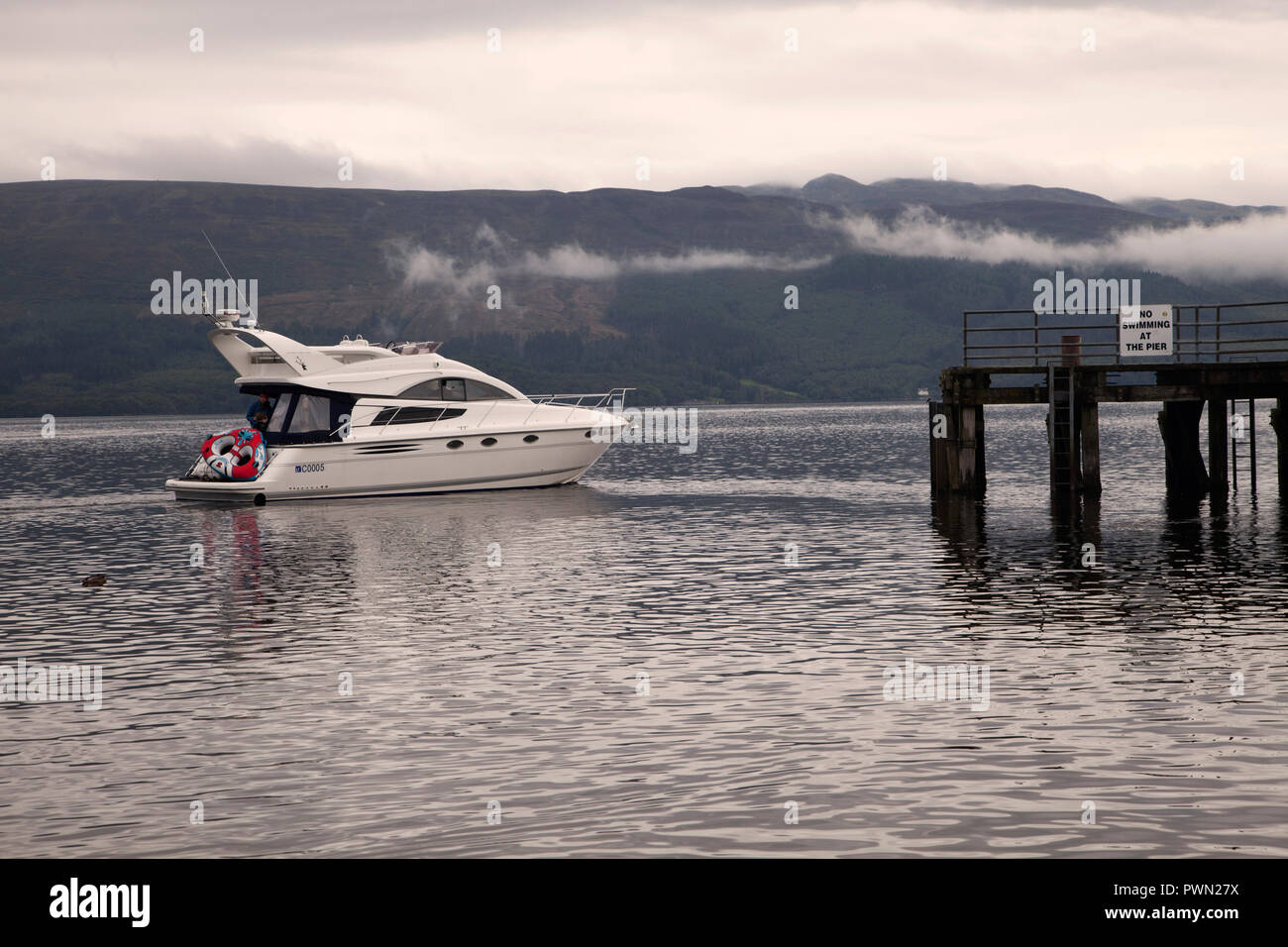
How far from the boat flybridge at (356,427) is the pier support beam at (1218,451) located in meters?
17.7

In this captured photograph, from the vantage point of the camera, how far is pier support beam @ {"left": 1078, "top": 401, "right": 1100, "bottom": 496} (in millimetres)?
37781

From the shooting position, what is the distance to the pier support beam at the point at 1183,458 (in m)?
42.2

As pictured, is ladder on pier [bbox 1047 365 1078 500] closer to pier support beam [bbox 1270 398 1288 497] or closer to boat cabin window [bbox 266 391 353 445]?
pier support beam [bbox 1270 398 1288 497]

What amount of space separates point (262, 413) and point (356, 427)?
3103 millimetres

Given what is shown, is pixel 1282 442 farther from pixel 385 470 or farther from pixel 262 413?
pixel 262 413

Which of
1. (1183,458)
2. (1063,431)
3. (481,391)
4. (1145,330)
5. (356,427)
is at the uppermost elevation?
(1145,330)

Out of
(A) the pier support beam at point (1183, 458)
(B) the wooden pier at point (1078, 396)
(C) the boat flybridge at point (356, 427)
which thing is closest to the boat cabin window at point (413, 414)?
(C) the boat flybridge at point (356, 427)

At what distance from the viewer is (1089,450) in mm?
38125

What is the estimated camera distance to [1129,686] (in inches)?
628

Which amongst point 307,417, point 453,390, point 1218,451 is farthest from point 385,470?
point 1218,451

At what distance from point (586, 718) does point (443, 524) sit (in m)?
23.9

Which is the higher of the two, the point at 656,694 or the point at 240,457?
the point at 240,457

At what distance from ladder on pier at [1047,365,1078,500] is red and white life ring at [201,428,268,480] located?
24.4m
